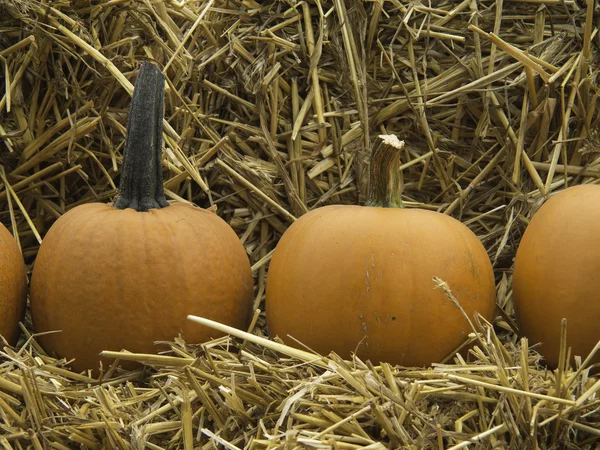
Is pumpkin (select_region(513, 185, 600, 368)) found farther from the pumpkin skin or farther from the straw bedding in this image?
the pumpkin skin

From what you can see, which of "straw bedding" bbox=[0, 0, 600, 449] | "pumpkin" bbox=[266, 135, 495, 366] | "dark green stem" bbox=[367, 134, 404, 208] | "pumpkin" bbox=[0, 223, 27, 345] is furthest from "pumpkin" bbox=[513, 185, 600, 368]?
"pumpkin" bbox=[0, 223, 27, 345]

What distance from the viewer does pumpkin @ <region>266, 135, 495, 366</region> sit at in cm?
208

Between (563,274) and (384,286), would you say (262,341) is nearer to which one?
(384,286)

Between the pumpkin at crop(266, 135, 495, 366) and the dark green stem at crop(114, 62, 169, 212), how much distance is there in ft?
1.51

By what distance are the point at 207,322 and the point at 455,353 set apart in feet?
2.18

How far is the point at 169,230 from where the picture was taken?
2232mm

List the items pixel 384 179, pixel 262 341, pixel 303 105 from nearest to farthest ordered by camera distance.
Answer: pixel 262 341
pixel 384 179
pixel 303 105

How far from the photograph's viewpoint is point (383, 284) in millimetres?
2076

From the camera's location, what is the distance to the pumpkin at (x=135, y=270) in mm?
2166

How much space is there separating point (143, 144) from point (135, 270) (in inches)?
14.1

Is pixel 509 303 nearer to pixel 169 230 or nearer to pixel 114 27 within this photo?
pixel 169 230

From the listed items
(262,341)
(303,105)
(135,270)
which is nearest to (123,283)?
(135,270)

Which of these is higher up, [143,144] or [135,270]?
[143,144]

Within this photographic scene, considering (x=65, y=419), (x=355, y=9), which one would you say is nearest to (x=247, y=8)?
(x=355, y=9)
